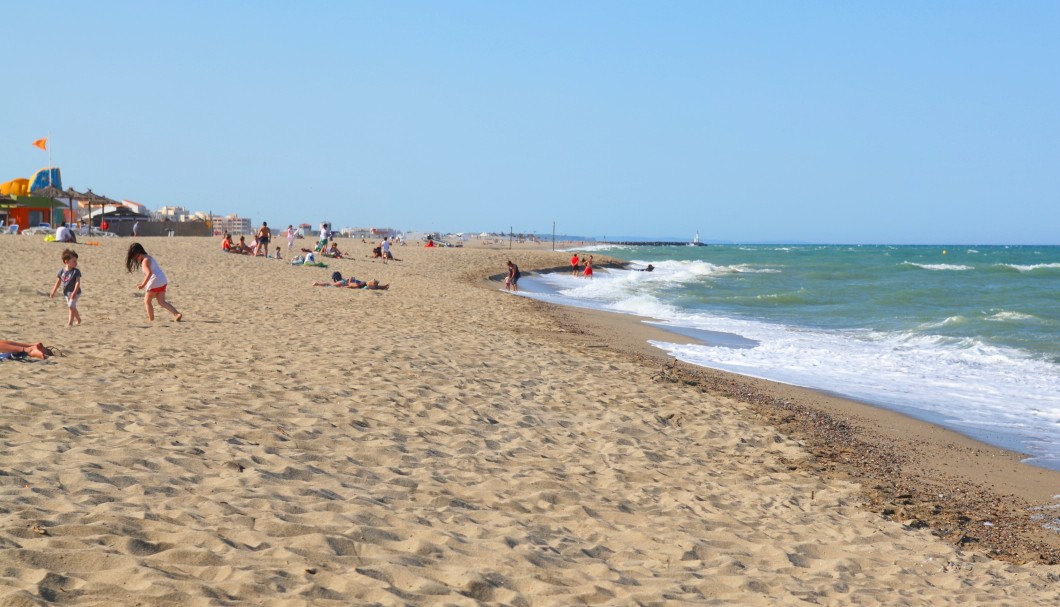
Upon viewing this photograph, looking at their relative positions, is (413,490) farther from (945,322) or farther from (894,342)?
(945,322)

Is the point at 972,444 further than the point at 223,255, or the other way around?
the point at 223,255

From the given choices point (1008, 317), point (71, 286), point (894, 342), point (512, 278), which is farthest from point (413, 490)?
point (512, 278)

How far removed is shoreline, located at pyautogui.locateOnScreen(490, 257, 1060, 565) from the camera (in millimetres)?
5703

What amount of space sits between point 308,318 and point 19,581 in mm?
9642

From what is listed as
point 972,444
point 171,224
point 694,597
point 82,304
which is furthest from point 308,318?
point 171,224

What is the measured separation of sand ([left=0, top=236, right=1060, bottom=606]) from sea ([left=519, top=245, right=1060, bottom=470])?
1.61m

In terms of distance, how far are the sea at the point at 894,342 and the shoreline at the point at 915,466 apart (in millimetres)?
512

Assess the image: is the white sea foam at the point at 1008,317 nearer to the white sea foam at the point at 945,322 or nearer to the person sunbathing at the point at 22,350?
the white sea foam at the point at 945,322

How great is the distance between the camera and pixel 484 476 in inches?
218

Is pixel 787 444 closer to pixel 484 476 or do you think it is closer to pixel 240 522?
pixel 484 476

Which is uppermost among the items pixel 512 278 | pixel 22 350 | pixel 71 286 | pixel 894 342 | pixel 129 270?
pixel 129 270

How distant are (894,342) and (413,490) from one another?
13.8 meters

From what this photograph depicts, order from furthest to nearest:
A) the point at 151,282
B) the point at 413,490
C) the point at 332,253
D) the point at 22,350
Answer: the point at 332,253
the point at 151,282
the point at 22,350
the point at 413,490

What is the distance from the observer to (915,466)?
7.26 metres
